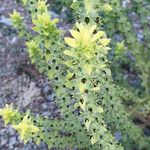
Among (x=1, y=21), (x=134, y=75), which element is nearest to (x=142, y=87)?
(x=134, y=75)

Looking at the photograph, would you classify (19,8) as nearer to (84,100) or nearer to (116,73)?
(116,73)

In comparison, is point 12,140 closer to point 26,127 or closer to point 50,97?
point 50,97

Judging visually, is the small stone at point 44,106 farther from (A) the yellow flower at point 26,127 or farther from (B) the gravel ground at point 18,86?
(A) the yellow flower at point 26,127

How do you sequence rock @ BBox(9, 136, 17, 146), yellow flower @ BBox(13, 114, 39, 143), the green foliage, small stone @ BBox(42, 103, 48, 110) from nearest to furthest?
the green foliage < yellow flower @ BBox(13, 114, 39, 143) < rock @ BBox(9, 136, 17, 146) < small stone @ BBox(42, 103, 48, 110)

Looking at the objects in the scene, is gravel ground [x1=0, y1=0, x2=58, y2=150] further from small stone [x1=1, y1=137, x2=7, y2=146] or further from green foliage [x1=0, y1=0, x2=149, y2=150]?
green foliage [x1=0, y1=0, x2=149, y2=150]

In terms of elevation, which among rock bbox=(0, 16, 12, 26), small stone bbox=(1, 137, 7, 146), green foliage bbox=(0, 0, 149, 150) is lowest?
small stone bbox=(1, 137, 7, 146)

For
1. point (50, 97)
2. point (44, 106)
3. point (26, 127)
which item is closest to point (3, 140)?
point (44, 106)

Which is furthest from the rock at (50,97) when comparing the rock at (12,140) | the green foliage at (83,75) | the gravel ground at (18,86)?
the green foliage at (83,75)

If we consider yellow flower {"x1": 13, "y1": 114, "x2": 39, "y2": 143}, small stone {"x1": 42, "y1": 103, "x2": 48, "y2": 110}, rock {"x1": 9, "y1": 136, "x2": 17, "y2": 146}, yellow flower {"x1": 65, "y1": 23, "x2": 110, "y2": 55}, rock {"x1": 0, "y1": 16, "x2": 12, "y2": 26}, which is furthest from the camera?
rock {"x1": 0, "y1": 16, "x2": 12, "y2": 26}

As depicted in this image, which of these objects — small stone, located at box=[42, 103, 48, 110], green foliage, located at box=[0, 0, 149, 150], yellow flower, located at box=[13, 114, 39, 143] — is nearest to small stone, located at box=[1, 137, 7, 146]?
small stone, located at box=[42, 103, 48, 110]
